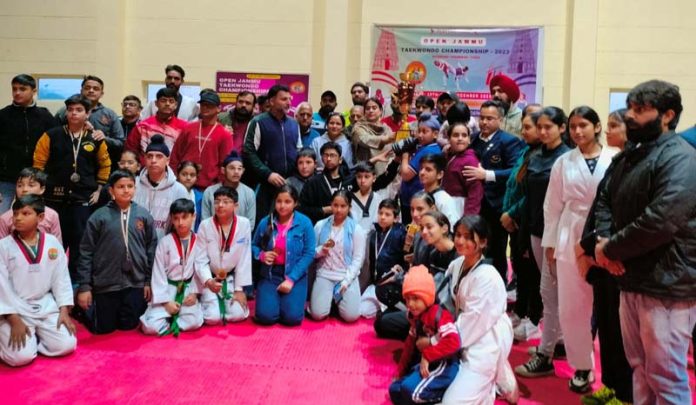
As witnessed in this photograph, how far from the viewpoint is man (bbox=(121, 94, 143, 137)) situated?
6051mm

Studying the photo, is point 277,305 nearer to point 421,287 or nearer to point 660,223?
point 421,287

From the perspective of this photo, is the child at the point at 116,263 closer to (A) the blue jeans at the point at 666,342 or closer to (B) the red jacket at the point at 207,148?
(B) the red jacket at the point at 207,148

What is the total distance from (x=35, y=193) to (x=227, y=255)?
5.18 feet

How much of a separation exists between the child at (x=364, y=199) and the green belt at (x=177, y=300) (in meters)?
1.68

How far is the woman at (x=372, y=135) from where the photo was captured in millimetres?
5609

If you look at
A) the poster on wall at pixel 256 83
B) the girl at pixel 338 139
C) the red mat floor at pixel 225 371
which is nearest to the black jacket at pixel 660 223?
the red mat floor at pixel 225 371

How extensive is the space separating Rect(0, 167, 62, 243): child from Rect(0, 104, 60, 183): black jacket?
643mm

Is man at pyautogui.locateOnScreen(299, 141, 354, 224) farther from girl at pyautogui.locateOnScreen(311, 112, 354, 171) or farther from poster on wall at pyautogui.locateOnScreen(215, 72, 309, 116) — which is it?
poster on wall at pyautogui.locateOnScreen(215, 72, 309, 116)

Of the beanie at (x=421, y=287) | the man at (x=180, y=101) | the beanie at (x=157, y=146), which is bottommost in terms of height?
the beanie at (x=421, y=287)

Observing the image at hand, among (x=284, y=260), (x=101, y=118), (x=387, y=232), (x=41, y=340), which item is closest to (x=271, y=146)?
(x=284, y=260)

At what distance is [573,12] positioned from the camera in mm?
8734

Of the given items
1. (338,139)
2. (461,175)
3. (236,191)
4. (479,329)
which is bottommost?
(479,329)

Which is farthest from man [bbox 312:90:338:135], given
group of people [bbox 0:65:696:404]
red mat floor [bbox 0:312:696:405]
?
Result: red mat floor [bbox 0:312:696:405]

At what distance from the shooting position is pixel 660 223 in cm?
222
